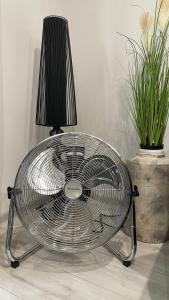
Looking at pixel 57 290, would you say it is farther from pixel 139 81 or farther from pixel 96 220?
pixel 139 81

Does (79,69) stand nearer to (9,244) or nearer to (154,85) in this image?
(154,85)

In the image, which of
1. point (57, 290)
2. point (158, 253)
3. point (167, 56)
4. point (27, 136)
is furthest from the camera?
point (27, 136)

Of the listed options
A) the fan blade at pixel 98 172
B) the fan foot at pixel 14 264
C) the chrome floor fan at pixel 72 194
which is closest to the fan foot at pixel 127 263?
the chrome floor fan at pixel 72 194

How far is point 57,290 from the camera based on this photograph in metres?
1.02

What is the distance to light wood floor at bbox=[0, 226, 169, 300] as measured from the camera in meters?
1.00

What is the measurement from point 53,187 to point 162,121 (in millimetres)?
607

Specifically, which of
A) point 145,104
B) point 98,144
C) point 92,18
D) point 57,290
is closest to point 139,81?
point 145,104

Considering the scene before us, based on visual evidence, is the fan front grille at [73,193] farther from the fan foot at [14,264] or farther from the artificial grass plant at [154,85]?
the artificial grass plant at [154,85]

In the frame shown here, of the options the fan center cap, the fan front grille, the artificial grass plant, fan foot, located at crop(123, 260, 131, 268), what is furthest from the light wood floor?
the artificial grass plant

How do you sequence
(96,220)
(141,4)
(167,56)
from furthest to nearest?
(141,4) < (167,56) < (96,220)

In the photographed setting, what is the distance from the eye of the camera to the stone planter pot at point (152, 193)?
1.32 m

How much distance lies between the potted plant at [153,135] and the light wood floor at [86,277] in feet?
0.43

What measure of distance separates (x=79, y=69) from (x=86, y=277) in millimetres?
1242

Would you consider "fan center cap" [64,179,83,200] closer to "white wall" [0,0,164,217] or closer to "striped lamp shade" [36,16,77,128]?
"striped lamp shade" [36,16,77,128]
